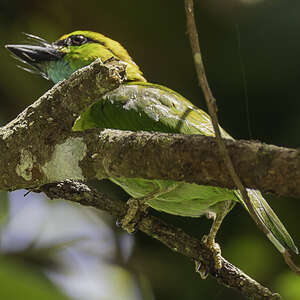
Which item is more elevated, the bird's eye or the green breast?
the bird's eye

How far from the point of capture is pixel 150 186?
264cm

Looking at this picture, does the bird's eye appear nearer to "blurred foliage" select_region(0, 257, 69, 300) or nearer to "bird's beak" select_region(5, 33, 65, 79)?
"bird's beak" select_region(5, 33, 65, 79)

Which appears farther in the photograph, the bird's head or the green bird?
the bird's head

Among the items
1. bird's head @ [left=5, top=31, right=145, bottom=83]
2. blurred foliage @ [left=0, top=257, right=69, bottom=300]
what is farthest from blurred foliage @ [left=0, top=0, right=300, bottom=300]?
blurred foliage @ [left=0, top=257, right=69, bottom=300]

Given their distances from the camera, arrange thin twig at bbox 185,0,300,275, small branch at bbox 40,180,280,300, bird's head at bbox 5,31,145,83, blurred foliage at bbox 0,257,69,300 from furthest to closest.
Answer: bird's head at bbox 5,31,145,83 → small branch at bbox 40,180,280,300 → thin twig at bbox 185,0,300,275 → blurred foliage at bbox 0,257,69,300

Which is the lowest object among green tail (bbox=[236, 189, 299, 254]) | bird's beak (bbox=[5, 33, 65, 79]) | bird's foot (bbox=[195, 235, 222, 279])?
bird's foot (bbox=[195, 235, 222, 279])

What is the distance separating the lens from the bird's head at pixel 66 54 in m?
3.33

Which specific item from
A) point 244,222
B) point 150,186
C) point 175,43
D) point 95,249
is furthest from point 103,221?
point 150,186

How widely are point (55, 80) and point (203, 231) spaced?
1599 millimetres

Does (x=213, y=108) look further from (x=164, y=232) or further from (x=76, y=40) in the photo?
(x=76, y=40)

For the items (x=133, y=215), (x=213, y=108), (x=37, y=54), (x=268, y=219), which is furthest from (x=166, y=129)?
(x=37, y=54)

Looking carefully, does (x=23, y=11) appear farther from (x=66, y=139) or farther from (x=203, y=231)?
(x=66, y=139)

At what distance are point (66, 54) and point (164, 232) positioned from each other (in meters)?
1.37

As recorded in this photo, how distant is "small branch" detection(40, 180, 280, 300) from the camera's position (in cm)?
234
